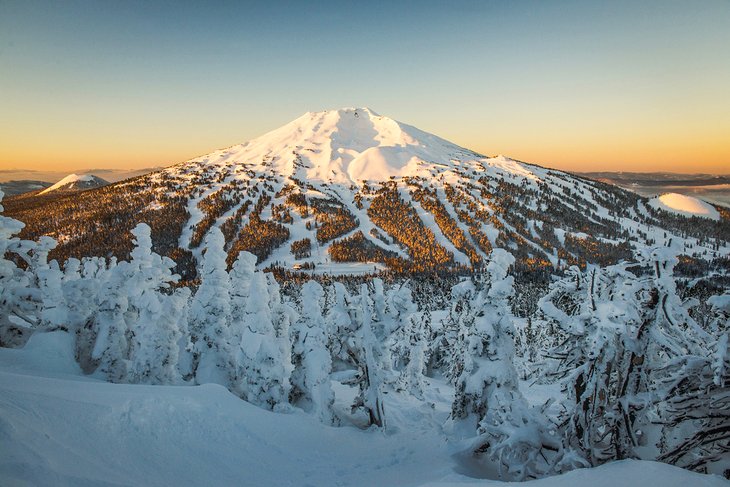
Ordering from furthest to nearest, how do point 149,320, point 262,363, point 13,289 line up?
point 149,320, point 13,289, point 262,363

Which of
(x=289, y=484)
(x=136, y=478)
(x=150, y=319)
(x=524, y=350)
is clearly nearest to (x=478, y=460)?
(x=289, y=484)

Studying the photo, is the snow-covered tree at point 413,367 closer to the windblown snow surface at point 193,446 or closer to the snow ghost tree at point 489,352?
the windblown snow surface at point 193,446

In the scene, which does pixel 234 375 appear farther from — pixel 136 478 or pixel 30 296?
pixel 136 478

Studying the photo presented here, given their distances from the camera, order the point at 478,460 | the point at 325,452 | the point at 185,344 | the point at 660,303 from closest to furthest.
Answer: the point at 660,303
the point at 478,460
the point at 325,452
the point at 185,344

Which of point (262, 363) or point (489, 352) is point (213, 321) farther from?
point (489, 352)

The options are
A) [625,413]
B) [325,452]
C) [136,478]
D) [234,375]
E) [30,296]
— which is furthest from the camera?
[234,375]

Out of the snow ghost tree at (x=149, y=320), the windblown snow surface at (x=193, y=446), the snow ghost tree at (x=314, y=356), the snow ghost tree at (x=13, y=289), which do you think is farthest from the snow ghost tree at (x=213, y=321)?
the snow ghost tree at (x=13, y=289)

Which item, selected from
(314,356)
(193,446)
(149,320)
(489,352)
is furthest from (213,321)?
(489,352)

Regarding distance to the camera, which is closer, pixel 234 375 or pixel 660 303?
pixel 660 303
